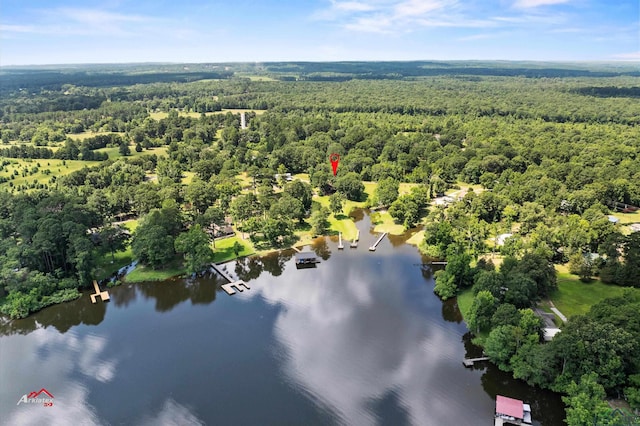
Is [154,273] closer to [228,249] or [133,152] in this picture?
[228,249]

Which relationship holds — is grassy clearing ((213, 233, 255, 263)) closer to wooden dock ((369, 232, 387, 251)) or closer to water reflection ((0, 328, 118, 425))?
wooden dock ((369, 232, 387, 251))

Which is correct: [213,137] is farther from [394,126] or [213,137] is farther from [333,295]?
[333,295]

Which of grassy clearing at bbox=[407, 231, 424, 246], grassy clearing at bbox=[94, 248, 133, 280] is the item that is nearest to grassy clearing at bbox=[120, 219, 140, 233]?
grassy clearing at bbox=[94, 248, 133, 280]

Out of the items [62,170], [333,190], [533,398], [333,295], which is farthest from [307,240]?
[62,170]

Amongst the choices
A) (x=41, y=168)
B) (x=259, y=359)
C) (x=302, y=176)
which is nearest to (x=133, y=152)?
(x=41, y=168)

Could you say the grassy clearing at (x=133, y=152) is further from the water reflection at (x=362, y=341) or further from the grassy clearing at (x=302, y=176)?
the water reflection at (x=362, y=341)
